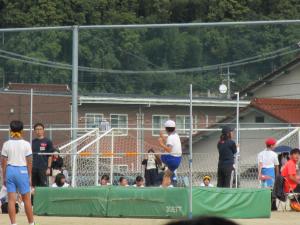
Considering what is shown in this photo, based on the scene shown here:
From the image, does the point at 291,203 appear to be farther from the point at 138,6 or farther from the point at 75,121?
the point at 138,6

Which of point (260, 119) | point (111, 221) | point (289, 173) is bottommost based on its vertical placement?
point (111, 221)

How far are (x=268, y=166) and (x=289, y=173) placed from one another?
4.63 ft

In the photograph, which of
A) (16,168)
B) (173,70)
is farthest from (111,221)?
(173,70)

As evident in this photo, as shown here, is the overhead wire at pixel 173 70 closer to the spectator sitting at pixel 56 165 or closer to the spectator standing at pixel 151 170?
the spectator standing at pixel 151 170

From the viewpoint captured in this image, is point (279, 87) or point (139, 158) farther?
point (279, 87)

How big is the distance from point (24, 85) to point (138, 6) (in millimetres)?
57392

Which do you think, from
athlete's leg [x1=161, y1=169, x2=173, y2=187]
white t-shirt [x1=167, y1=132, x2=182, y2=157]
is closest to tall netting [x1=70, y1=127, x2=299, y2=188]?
athlete's leg [x1=161, y1=169, x2=173, y2=187]

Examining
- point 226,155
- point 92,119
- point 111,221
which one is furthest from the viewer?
point 92,119

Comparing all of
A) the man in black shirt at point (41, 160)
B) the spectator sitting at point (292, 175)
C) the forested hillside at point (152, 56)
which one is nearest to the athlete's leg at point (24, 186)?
the man in black shirt at point (41, 160)

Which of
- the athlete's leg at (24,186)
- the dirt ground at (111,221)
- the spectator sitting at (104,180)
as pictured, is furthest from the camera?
the spectator sitting at (104,180)

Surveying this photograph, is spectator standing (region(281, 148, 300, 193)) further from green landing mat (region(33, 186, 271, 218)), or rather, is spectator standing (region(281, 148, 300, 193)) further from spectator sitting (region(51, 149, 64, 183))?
spectator sitting (region(51, 149, 64, 183))

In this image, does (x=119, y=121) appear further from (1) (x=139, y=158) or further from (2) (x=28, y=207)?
(2) (x=28, y=207)

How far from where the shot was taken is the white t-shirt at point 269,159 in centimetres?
2045

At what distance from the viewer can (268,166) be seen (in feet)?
67.5
